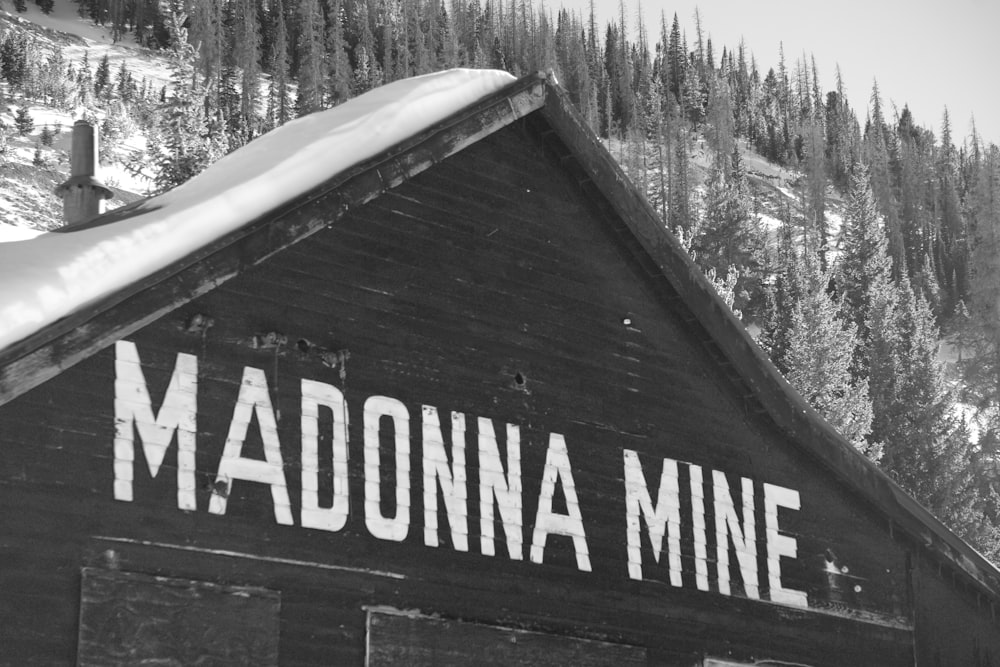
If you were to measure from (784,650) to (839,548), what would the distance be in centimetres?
136

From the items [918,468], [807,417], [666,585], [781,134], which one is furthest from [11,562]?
[781,134]

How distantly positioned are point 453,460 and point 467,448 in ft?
0.65

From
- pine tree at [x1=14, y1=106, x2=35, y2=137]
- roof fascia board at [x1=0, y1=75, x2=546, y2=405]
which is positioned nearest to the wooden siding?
roof fascia board at [x1=0, y1=75, x2=546, y2=405]

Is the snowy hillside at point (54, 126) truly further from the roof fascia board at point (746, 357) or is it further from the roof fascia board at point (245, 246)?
the roof fascia board at point (746, 357)

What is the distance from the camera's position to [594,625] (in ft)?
39.0

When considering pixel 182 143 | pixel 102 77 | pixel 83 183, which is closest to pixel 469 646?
pixel 83 183

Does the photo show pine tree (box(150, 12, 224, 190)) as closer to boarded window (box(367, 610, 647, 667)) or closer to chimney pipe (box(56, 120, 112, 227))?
chimney pipe (box(56, 120, 112, 227))

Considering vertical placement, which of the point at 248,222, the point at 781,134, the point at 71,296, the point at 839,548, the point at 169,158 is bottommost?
the point at 839,548

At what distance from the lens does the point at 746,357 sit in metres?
13.6

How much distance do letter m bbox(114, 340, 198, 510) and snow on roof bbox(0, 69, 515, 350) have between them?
613 millimetres

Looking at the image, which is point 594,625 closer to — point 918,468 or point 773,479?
point 773,479

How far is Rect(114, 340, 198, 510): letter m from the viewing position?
966 cm

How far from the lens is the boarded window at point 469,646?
1059 centimetres

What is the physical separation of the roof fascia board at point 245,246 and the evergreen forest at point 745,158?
24.5 meters
